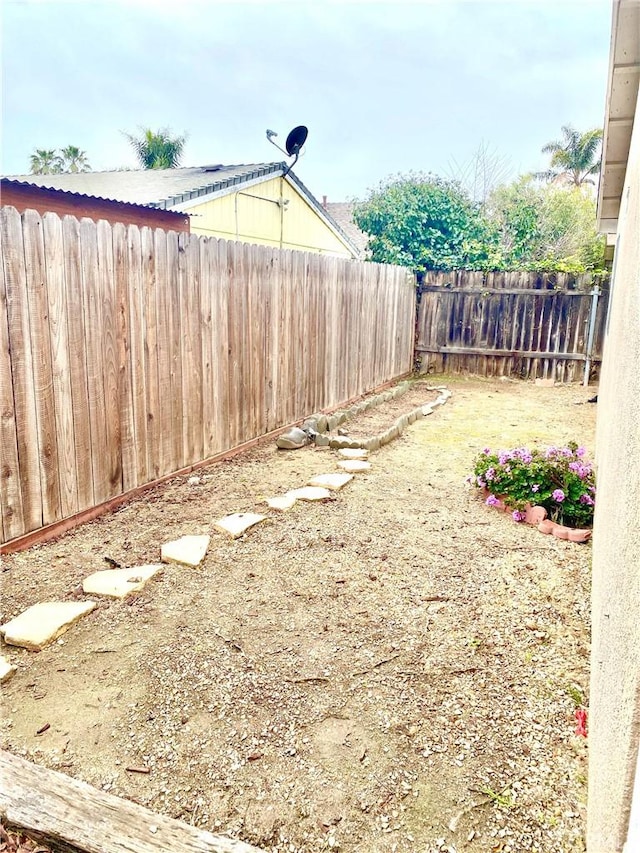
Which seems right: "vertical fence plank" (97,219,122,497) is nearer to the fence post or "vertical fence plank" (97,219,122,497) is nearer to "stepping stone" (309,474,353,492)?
"stepping stone" (309,474,353,492)

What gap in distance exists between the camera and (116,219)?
10359mm

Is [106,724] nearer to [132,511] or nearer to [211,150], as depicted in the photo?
[132,511]

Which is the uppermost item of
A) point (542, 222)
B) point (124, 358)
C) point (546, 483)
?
point (542, 222)

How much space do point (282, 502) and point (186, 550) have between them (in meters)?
0.92

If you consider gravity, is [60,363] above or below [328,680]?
above

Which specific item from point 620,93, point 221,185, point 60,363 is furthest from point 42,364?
point 221,185

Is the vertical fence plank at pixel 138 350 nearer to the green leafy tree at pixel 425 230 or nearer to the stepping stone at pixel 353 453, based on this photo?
the stepping stone at pixel 353 453

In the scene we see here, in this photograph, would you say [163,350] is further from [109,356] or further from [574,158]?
[574,158]

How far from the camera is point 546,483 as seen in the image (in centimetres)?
371

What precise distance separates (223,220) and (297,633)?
38.1 feet

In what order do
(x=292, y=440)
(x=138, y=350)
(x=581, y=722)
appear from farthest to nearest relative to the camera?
(x=292, y=440)
(x=138, y=350)
(x=581, y=722)

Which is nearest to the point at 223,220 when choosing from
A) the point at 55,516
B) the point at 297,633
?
the point at 55,516

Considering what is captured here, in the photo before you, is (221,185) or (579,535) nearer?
(579,535)

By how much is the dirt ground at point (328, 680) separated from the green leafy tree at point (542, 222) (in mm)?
12055
